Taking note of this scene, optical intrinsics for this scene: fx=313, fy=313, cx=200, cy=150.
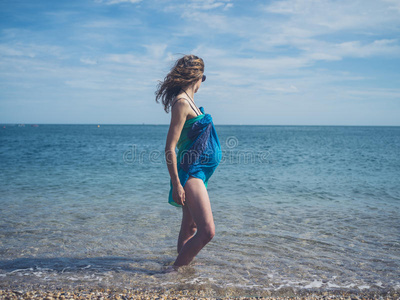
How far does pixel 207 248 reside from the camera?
477cm

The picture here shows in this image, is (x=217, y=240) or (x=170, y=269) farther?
(x=217, y=240)

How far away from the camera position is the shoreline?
3148 millimetres

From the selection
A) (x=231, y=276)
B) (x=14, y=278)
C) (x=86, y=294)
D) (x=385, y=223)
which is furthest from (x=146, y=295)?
(x=385, y=223)

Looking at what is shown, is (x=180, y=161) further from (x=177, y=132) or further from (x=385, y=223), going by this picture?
(x=385, y=223)

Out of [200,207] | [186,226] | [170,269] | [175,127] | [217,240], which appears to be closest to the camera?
[175,127]

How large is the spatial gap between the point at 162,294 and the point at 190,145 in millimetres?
1597

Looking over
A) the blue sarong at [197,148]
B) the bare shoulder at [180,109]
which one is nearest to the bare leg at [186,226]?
the blue sarong at [197,148]

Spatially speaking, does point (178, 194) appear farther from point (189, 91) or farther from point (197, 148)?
point (189, 91)

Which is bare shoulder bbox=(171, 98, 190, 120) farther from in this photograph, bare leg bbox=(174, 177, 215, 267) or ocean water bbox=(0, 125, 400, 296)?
ocean water bbox=(0, 125, 400, 296)

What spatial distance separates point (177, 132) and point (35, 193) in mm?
7208

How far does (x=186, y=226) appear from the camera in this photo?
3639mm

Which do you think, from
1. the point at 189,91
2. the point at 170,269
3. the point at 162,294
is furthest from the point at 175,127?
the point at 170,269

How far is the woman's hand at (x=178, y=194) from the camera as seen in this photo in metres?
3.19

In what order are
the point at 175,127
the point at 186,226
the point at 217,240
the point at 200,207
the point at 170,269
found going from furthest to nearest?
1. the point at 217,240
2. the point at 170,269
3. the point at 186,226
4. the point at 200,207
5. the point at 175,127
